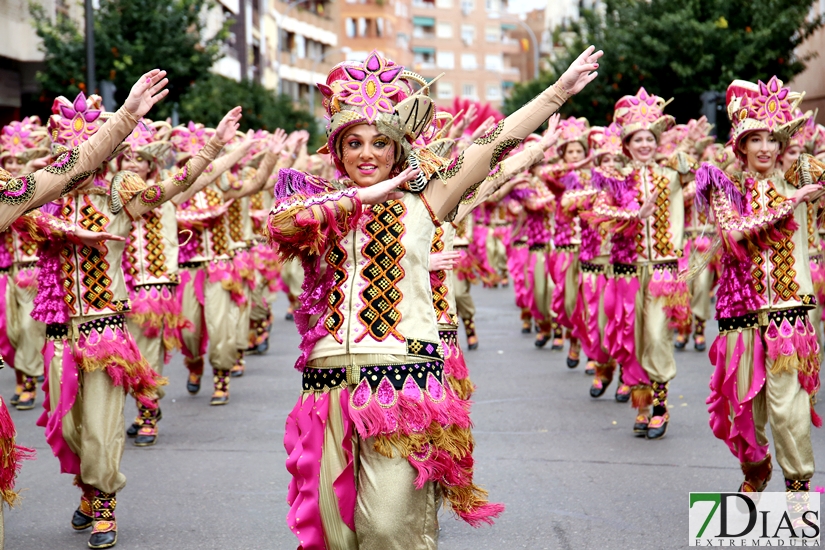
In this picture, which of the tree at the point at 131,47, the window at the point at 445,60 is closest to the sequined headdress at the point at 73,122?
the tree at the point at 131,47

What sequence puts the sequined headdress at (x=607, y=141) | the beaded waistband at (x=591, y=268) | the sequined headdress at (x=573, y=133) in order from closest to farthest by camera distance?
the sequined headdress at (x=607, y=141)
the beaded waistband at (x=591, y=268)
the sequined headdress at (x=573, y=133)

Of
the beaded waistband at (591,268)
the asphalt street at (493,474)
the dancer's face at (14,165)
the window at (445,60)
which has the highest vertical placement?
the window at (445,60)

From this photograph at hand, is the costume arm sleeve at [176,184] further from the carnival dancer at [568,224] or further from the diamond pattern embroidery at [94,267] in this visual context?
the carnival dancer at [568,224]

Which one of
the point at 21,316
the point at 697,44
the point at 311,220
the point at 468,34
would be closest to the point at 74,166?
the point at 311,220

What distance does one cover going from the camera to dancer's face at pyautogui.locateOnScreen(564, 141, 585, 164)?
42.0ft

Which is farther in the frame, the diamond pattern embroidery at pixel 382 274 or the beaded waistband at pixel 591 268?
the beaded waistband at pixel 591 268

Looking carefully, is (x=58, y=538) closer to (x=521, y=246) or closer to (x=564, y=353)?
(x=564, y=353)

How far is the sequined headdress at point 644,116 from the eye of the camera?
938 cm

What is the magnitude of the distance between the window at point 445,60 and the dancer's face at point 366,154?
104m

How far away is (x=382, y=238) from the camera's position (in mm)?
4551

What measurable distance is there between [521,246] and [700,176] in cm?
919

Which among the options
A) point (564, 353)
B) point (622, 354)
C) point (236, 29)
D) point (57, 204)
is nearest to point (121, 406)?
point (57, 204)

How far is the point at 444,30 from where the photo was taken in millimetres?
108000

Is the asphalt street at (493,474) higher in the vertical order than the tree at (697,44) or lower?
A: lower
